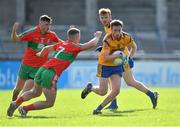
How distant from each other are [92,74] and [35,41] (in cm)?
1453

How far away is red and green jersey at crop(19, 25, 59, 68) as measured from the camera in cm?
1691

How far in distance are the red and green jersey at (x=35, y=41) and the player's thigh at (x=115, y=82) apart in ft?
5.56

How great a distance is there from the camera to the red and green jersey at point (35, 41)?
1691cm

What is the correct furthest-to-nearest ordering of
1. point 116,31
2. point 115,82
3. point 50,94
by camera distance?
point 115,82, point 116,31, point 50,94

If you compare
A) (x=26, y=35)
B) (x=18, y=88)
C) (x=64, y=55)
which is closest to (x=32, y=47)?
(x=26, y=35)

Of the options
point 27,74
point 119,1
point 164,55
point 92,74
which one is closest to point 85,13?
point 119,1

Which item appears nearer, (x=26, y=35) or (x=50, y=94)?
(x=50, y=94)

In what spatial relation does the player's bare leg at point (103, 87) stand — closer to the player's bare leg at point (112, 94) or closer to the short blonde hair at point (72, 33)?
the player's bare leg at point (112, 94)

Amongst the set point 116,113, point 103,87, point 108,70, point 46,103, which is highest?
point 108,70

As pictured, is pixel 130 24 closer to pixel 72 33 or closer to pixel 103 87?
pixel 103 87

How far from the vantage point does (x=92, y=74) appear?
103ft

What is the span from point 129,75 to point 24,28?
2533 centimetres

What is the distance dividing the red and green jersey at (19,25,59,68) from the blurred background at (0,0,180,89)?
15320mm

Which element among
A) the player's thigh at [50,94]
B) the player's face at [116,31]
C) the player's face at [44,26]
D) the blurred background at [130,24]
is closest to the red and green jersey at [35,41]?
the player's face at [44,26]
